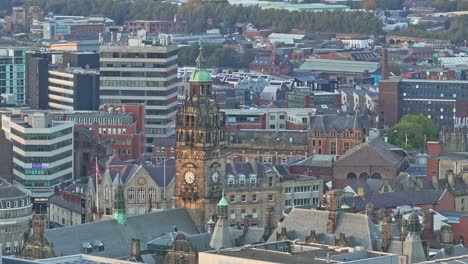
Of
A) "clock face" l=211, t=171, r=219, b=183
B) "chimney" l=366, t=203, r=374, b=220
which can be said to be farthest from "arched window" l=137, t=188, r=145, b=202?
"chimney" l=366, t=203, r=374, b=220

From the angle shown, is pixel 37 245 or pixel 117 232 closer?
pixel 37 245

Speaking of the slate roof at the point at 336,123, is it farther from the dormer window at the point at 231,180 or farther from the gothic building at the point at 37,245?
the gothic building at the point at 37,245

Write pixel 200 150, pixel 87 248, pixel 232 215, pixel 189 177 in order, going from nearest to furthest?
1. pixel 87 248
2. pixel 189 177
3. pixel 200 150
4. pixel 232 215

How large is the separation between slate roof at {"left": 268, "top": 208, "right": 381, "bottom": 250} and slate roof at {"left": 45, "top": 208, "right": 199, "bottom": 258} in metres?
6.82

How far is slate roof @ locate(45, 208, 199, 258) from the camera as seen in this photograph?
395ft

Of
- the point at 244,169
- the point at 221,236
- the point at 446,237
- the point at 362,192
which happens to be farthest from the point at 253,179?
the point at 221,236

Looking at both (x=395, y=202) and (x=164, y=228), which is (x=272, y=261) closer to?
(x=164, y=228)

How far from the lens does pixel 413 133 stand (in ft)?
630

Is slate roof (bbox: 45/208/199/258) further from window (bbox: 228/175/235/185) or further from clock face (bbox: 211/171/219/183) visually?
window (bbox: 228/175/235/185)

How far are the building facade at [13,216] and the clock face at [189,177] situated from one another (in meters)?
10.2

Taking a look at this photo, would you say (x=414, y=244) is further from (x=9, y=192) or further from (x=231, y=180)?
(x=9, y=192)

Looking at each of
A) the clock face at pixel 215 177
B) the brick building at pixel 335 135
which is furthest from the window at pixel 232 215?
the brick building at pixel 335 135

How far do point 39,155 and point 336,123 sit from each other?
25771 millimetres

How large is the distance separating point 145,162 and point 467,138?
2381 centimetres
